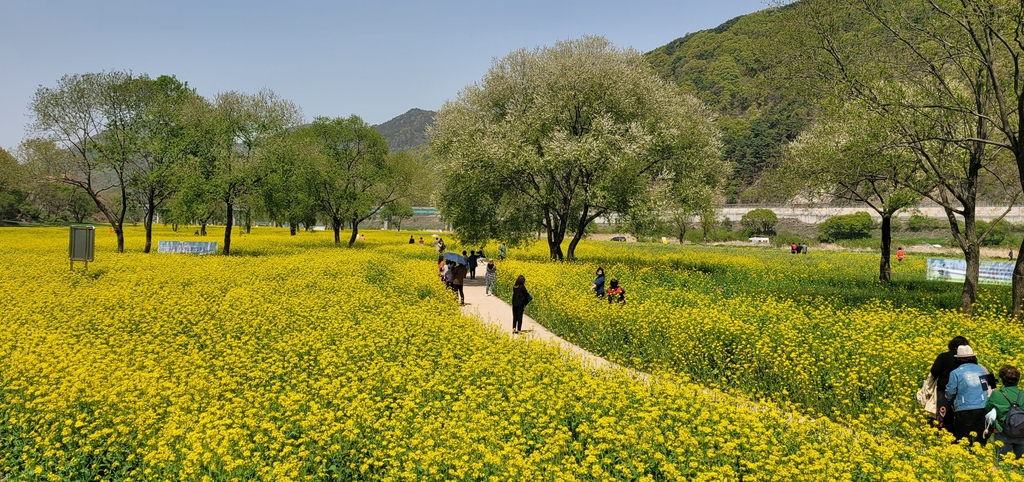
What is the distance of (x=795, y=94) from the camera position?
2148 centimetres

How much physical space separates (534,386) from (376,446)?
8.92 ft

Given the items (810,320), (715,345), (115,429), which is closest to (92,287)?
(115,429)

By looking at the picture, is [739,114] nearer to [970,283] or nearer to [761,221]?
[761,221]

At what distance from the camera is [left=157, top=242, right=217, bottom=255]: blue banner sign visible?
4147 cm

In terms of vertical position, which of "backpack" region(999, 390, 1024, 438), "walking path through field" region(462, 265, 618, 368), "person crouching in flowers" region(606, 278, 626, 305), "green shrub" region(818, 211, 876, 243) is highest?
"green shrub" region(818, 211, 876, 243)

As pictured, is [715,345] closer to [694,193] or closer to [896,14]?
[896,14]

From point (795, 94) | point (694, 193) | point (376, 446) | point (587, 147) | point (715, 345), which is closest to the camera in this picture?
point (376, 446)

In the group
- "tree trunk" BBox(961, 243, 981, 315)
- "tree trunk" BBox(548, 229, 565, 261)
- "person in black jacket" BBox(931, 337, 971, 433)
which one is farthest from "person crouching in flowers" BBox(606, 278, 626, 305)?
"tree trunk" BBox(548, 229, 565, 261)

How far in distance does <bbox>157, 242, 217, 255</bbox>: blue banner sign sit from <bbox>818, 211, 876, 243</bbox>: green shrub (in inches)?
3275

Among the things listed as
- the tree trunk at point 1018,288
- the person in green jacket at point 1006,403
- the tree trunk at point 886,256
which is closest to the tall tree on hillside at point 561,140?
the tree trunk at point 886,256

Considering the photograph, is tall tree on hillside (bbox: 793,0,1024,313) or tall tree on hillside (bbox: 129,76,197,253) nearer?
tall tree on hillside (bbox: 793,0,1024,313)

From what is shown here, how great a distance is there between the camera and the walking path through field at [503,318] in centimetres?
1272

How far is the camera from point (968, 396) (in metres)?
7.62

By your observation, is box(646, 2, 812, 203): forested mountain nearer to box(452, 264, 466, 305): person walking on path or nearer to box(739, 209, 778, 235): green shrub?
box(739, 209, 778, 235): green shrub
